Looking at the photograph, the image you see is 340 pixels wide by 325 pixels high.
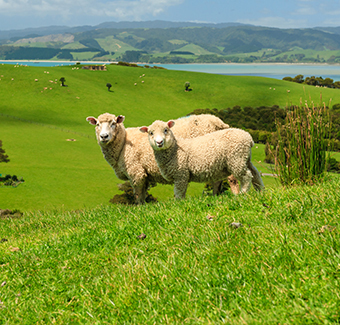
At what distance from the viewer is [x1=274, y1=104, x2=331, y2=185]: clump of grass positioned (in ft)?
24.5

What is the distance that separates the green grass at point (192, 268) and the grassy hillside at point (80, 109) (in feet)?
56.9

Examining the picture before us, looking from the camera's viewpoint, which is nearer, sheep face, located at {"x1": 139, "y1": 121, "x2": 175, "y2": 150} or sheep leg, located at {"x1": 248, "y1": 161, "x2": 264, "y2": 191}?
sheep face, located at {"x1": 139, "y1": 121, "x2": 175, "y2": 150}

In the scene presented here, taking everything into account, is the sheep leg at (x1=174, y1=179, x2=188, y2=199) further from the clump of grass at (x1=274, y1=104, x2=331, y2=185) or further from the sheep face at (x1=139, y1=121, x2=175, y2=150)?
the clump of grass at (x1=274, y1=104, x2=331, y2=185)

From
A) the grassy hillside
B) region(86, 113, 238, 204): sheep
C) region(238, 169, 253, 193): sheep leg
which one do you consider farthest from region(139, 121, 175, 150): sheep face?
the grassy hillside

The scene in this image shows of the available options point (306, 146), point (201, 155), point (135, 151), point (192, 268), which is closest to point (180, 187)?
point (201, 155)

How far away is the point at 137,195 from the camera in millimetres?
11172

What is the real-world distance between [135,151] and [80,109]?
67.5 m

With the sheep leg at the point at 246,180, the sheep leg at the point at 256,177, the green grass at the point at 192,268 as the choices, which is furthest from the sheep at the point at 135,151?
the green grass at the point at 192,268

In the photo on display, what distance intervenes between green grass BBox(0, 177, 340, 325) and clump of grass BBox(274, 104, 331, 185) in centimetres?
139

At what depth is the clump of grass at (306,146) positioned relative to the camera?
7.46 meters

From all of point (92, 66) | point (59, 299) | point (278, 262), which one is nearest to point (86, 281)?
point (59, 299)

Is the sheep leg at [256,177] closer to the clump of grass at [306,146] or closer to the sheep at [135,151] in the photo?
the sheep at [135,151]

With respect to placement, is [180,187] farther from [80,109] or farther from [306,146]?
[80,109]

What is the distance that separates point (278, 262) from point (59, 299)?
2.68m
